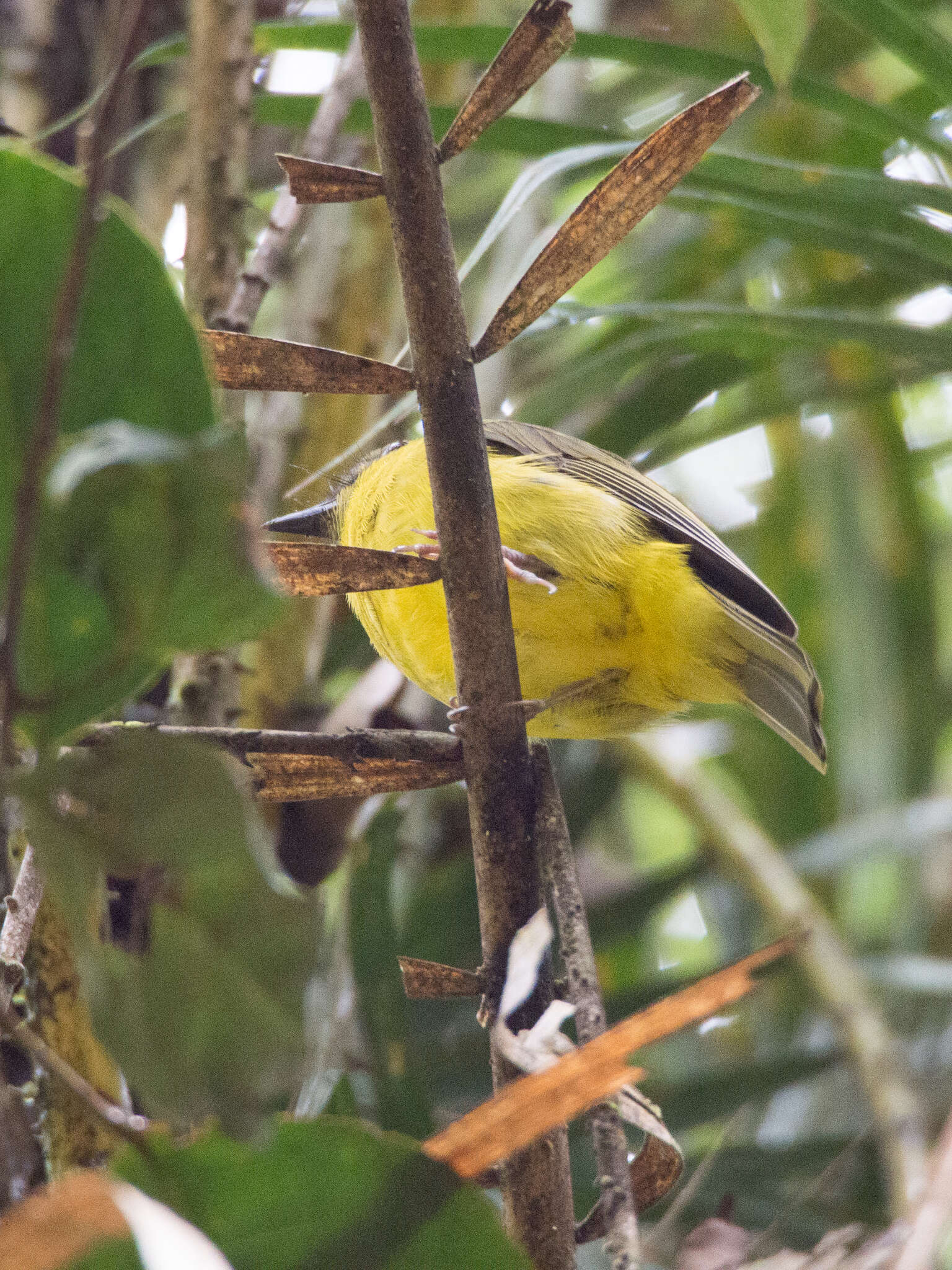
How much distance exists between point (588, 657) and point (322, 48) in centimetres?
89

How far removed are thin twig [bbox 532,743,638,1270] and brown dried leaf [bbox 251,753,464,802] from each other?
73mm

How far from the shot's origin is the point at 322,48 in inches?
65.1

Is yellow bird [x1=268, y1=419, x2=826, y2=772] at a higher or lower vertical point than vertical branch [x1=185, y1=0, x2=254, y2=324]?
Result: lower

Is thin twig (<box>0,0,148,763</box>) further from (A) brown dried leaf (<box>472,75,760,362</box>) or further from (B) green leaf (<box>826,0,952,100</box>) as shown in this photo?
(B) green leaf (<box>826,0,952,100</box>)

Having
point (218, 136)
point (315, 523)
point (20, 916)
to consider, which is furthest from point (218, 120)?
point (20, 916)

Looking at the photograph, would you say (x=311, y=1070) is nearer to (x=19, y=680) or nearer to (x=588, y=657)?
(x=588, y=657)

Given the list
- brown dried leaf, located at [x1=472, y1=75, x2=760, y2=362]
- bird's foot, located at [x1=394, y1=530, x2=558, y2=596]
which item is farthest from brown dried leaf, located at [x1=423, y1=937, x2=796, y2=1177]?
bird's foot, located at [x1=394, y1=530, x2=558, y2=596]

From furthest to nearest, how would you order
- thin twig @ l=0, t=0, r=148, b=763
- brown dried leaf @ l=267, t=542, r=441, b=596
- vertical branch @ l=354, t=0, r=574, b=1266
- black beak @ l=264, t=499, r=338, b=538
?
1. black beak @ l=264, t=499, r=338, b=538
2. brown dried leaf @ l=267, t=542, r=441, b=596
3. vertical branch @ l=354, t=0, r=574, b=1266
4. thin twig @ l=0, t=0, r=148, b=763

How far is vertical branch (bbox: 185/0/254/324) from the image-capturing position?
5.25 ft

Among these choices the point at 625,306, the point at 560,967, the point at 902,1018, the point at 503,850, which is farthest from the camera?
the point at 902,1018

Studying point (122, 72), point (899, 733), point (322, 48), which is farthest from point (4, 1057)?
point (899, 733)

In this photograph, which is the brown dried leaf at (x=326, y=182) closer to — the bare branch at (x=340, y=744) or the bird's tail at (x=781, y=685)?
the bare branch at (x=340, y=744)

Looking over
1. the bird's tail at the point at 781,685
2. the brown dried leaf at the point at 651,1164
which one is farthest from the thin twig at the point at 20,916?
the bird's tail at the point at 781,685

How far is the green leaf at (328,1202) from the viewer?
0.54 m
